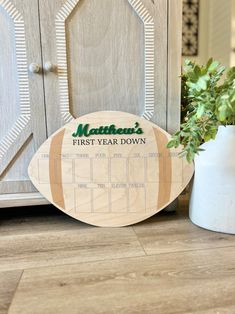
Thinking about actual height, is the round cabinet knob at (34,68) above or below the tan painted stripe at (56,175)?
above

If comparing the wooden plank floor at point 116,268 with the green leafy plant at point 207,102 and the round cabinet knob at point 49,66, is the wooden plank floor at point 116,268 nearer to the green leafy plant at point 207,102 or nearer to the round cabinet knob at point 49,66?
the green leafy plant at point 207,102

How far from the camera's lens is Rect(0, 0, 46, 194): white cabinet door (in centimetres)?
81

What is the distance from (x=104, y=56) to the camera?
875mm

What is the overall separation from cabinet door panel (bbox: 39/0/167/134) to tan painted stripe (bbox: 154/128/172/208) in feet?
0.34

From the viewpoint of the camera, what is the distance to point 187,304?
1.73 ft

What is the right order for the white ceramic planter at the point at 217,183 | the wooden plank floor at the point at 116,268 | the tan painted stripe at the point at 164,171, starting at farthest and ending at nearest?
the tan painted stripe at the point at 164,171 < the white ceramic planter at the point at 217,183 < the wooden plank floor at the point at 116,268

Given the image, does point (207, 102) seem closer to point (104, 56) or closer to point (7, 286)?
point (104, 56)

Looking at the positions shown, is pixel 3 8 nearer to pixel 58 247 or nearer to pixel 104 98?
pixel 104 98

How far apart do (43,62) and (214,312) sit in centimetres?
82

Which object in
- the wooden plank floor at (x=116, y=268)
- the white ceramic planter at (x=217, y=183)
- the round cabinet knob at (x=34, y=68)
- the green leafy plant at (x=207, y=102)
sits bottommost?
the wooden plank floor at (x=116, y=268)

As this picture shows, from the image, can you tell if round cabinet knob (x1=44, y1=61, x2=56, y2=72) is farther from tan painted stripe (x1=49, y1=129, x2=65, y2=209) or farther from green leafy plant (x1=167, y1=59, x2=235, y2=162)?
green leafy plant (x1=167, y1=59, x2=235, y2=162)

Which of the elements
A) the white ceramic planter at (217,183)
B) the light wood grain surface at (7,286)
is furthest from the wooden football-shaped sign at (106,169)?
the light wood grain surface at (7,286)

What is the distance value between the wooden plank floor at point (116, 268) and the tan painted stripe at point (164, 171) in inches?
3.8

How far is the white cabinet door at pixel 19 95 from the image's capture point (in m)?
0.81
